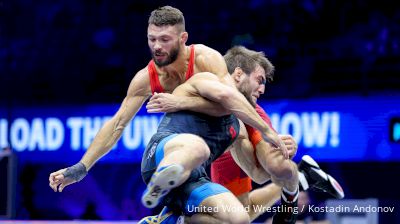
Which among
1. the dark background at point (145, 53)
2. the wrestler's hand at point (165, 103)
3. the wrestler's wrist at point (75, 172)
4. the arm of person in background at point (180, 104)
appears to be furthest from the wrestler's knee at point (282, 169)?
the dark background at point (145, 53)

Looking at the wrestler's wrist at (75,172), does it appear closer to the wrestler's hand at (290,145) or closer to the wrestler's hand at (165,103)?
the wrestler's hand at (165,103)

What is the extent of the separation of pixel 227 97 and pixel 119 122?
790 mm

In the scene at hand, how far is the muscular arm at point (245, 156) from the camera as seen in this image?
4172 millimetres

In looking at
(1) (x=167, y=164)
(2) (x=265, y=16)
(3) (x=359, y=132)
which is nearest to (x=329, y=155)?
(3) (x=359, y=132)

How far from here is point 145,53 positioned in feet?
26.1

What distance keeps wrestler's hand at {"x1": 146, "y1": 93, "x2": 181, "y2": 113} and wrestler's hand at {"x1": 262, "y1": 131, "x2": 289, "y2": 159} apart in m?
0.46

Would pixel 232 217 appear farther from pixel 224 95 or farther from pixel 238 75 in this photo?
pixel 238 75

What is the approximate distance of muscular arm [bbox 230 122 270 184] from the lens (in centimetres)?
417

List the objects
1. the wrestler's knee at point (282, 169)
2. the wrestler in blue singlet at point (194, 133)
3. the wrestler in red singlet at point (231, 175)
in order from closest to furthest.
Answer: the wrestler in blue singlet at point (194, 133) → the wrestler's knee at point (282, 169) → the wrestler in red singlet at point (231, 175)

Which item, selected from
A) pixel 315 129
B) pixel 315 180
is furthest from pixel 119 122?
pixel 315 129

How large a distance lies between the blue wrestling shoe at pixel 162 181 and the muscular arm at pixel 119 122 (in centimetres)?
84

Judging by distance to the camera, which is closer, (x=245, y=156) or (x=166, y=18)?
(x=166, y=18)

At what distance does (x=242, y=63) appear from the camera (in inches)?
171

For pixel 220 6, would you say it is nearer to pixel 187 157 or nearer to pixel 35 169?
pixel 35 169
